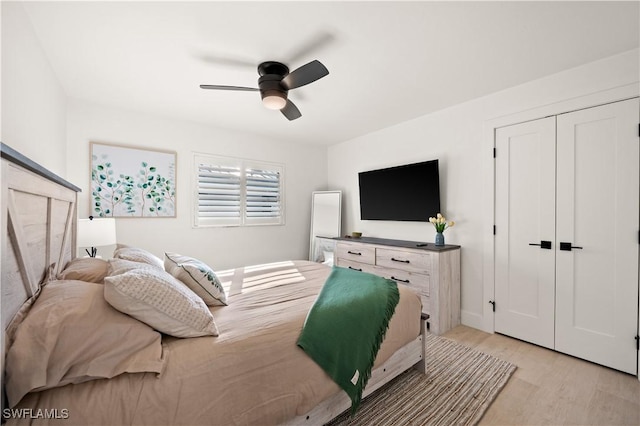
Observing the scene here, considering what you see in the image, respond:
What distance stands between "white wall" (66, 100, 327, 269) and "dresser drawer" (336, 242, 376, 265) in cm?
107


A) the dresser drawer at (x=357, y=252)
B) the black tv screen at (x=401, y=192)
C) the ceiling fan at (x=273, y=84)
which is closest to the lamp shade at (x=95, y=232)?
the ceiling fan at (x=273, y=84)

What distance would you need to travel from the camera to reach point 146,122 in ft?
11.0

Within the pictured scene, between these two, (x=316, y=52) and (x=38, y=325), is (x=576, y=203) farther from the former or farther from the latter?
(x=38, y=325)

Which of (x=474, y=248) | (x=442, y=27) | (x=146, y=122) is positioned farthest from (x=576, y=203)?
(x=146, y=122)

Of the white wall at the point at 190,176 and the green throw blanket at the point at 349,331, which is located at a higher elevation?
the white wall at the point at 190,176

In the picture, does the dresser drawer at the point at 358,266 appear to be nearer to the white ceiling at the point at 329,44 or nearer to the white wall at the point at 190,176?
the white wall at the point at 190,176

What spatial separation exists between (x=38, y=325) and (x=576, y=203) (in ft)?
12.0

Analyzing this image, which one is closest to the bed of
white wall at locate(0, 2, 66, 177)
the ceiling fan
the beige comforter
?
the beige comforter

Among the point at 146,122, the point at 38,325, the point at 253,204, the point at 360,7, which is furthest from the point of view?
the point at 253,204

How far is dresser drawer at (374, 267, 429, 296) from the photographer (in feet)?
9.70

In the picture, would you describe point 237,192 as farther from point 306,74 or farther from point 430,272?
point 430,272

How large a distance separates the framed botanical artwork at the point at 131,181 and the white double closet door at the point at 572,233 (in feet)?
13.1

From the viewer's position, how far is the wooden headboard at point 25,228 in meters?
0.93

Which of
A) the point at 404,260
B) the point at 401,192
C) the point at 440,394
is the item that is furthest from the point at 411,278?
the point at 440,394
